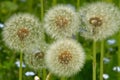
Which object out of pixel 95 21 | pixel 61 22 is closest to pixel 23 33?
pixel 61 22

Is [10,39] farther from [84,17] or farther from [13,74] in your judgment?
[13,74]

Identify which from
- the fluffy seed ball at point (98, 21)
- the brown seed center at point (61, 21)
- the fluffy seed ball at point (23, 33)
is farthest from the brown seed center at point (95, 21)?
the fluffy seed ball at point (23, 33)

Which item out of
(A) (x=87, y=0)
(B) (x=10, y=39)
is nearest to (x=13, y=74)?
(B) (x=10, y=39)

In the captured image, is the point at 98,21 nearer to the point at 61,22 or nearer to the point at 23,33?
the point at 61,22

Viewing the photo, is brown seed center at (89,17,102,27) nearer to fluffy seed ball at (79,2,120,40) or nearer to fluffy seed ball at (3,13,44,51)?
fluffy seed ball at (79,2,120,40)

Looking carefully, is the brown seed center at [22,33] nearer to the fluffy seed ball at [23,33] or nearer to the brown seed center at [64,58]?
the fluffy seed ball at [23,33]

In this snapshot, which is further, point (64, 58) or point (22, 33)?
point (22, 33)

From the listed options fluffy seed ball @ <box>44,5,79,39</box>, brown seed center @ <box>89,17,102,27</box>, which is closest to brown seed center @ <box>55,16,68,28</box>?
fluffy seed ball @ <box>44,5,79,39</box>
